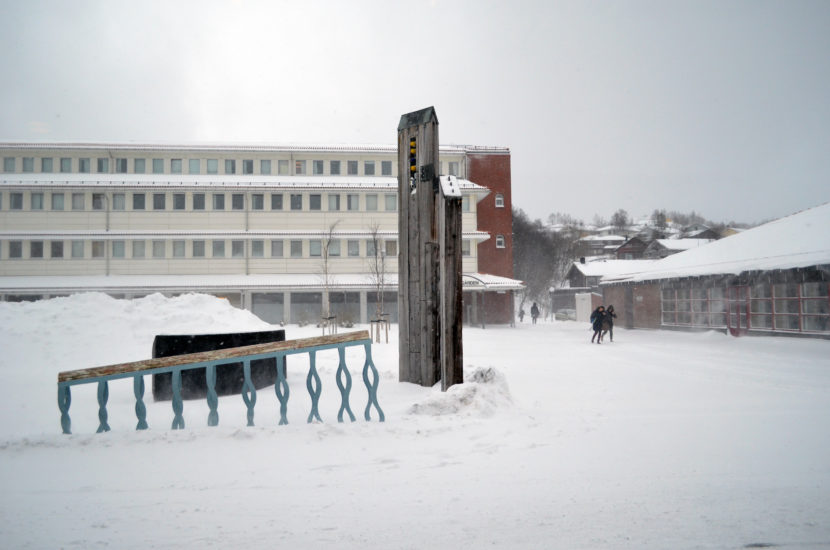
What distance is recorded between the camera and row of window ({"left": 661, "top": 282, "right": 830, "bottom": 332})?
20594 mm

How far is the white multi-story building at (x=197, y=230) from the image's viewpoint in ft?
123

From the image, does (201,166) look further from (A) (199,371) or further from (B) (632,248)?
(B) (632,248)

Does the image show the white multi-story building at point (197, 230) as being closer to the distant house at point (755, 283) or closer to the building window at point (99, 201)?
the building window at point (99, 201)

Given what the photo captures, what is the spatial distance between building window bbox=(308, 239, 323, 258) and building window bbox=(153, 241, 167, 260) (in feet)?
33.7

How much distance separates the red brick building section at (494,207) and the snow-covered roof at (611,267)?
9.53m

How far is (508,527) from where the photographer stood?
350 cm

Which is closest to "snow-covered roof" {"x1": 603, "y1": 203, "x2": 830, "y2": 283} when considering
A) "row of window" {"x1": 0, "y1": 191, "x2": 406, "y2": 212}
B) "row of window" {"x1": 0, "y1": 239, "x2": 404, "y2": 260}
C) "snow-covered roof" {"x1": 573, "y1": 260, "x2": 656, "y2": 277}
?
"row of window" {"x1": 0, "y1": 191, "x2": 406, "y2": 212}

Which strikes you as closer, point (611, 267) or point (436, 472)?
point (436, 472)

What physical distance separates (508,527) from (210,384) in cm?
363

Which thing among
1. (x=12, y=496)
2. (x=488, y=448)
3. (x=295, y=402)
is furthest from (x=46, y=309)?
(x=488, y=448)

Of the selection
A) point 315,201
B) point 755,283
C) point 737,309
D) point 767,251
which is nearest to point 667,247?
point 737,309

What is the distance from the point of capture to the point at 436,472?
14.8ft

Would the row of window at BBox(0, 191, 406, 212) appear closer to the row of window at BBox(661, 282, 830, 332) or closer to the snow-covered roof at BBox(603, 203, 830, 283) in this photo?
the row of window at BBox(661, 282, 830, 332)

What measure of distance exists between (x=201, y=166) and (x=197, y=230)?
229 inches
